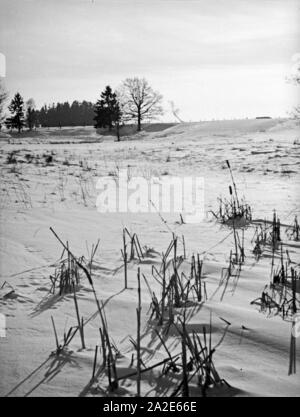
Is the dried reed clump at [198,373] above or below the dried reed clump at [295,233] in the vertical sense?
below

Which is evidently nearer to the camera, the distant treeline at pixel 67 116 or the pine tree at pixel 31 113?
the pine tree at pixel 31 113

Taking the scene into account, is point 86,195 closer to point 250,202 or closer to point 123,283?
point 250,202

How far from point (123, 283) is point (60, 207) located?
284 centimetres

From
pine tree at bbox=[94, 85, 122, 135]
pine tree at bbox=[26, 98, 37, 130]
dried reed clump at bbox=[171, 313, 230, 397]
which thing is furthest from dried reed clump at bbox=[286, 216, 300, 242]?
pine tree at bbox=[26, 98, 37, 130]

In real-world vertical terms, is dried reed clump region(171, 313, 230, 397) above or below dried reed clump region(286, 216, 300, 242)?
below

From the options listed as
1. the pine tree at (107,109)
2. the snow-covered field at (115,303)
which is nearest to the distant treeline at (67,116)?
the pine tree at (107,109)

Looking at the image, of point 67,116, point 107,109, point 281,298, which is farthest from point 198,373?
point 67,116

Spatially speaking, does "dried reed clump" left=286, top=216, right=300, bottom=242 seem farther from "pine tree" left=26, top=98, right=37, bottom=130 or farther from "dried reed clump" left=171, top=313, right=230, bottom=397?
"pine tree" left=26, top=98, right=37, bottom=130

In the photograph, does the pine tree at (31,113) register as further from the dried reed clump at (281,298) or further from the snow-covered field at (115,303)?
the dried reed clump at (281,298)

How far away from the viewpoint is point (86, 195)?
5961mm

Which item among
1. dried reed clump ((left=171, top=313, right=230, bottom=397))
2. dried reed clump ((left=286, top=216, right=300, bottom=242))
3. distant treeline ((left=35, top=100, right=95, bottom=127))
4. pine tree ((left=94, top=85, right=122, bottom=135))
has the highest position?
distant treeline ((left=35, top=100, right=95, bottom=127))

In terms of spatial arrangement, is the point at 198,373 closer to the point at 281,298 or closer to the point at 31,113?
the point at 281,298

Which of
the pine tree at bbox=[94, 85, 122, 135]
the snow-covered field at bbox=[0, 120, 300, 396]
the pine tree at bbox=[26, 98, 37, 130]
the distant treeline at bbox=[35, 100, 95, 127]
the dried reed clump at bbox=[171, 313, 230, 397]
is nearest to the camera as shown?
the dried reed clump at bbox=[171, 313, 230, 397]

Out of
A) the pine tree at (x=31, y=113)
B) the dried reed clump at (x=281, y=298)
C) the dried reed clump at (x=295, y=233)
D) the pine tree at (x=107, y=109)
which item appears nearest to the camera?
the dried reed clump at (x=281, y=298)
